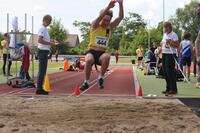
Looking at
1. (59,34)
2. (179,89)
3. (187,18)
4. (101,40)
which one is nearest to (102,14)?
(101,40)

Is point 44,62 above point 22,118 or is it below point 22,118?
above

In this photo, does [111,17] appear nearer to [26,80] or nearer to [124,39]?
[26,80]

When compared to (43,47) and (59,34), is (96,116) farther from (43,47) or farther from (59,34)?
(59,34)

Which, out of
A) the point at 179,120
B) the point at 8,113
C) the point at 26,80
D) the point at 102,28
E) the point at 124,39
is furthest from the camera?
the point at 124,39

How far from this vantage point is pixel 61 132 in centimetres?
698

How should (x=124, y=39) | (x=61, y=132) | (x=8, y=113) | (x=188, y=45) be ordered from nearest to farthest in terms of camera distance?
(x=61, y=132) → (x=8, y=113) → (x=188, y=45) → (x=124, y=39)

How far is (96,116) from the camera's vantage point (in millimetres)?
8203

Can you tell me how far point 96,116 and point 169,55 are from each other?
5.43 m

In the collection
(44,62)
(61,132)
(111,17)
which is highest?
(111,17)

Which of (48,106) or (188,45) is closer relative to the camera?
(48,106)

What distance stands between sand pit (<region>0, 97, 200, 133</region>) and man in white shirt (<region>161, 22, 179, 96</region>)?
287 centimetres

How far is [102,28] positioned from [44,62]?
3.89 m

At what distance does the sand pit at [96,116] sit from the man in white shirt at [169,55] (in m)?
2.87

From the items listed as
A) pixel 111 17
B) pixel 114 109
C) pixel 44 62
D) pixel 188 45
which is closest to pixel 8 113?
pixel 114 109
